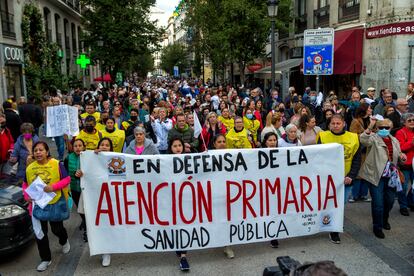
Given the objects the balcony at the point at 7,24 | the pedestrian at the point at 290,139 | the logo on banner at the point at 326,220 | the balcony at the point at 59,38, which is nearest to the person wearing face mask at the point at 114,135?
the pedestrian at the point at 290,139

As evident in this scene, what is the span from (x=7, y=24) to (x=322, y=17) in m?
15.6

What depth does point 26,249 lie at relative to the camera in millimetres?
5586

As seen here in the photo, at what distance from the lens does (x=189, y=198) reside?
503cm

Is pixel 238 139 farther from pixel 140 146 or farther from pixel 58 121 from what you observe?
pixel 58 121

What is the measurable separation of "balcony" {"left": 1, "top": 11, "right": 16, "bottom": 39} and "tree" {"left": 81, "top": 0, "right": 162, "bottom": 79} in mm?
9891

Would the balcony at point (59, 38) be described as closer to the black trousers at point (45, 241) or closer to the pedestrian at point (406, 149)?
the black trousers at point (45, 241)

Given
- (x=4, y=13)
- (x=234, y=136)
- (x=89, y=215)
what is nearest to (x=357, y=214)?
(x=234, y=136)

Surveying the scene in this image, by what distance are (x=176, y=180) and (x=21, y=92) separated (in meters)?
19.0

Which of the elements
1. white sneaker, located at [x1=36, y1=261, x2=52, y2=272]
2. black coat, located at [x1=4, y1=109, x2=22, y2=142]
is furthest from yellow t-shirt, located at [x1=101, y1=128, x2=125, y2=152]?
black coat, located at [x1=4, y1=109, x2=22, y2=142]

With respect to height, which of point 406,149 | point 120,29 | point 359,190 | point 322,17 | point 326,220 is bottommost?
point 359,190

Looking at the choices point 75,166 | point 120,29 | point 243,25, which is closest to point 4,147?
point 75,166

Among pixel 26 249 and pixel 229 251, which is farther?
pixel 26 249

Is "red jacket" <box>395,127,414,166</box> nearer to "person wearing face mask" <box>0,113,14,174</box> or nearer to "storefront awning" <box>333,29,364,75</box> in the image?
"person wearing face mask" <box>0,113,14,174</box>

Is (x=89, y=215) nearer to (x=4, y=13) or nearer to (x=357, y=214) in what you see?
(x=357, y=214)
